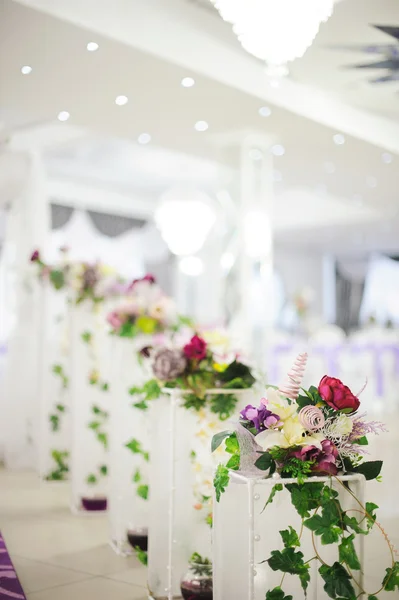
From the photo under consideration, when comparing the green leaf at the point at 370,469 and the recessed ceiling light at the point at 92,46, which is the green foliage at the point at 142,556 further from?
the recessed ceiling light at the point at 92,46

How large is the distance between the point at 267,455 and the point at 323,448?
17 centimetres

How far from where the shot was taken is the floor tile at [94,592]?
332 cm

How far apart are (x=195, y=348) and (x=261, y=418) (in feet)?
3.06

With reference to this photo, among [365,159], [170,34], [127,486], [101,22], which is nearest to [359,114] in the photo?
[365,159]

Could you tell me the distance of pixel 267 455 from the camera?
2264 millimetres

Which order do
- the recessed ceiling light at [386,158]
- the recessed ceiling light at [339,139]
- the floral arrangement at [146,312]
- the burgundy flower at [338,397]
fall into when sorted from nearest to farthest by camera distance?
the burgundy flower at [338,397] → the floral arrangement at [146,312] → the recessed ceiling light at [339,139] → the recessed ceiling light at [386,158]

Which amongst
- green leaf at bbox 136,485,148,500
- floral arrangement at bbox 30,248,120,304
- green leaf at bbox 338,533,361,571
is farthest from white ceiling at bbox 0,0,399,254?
green leaf at bbox 338,533,361,571

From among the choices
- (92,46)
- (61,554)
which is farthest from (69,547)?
(92,46)

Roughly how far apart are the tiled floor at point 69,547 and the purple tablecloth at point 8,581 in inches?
2.5

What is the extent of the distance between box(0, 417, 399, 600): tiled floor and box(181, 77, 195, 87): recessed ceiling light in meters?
3.23

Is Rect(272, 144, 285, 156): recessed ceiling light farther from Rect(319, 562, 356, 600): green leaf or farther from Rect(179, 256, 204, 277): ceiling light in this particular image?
Rect(319, 562, 356, 600): green leaf

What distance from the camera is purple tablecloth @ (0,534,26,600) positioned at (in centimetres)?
321

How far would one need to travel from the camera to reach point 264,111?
636cm

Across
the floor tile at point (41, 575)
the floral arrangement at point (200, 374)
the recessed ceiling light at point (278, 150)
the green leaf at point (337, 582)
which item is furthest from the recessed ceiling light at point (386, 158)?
the green leaf at point (337, 582)
